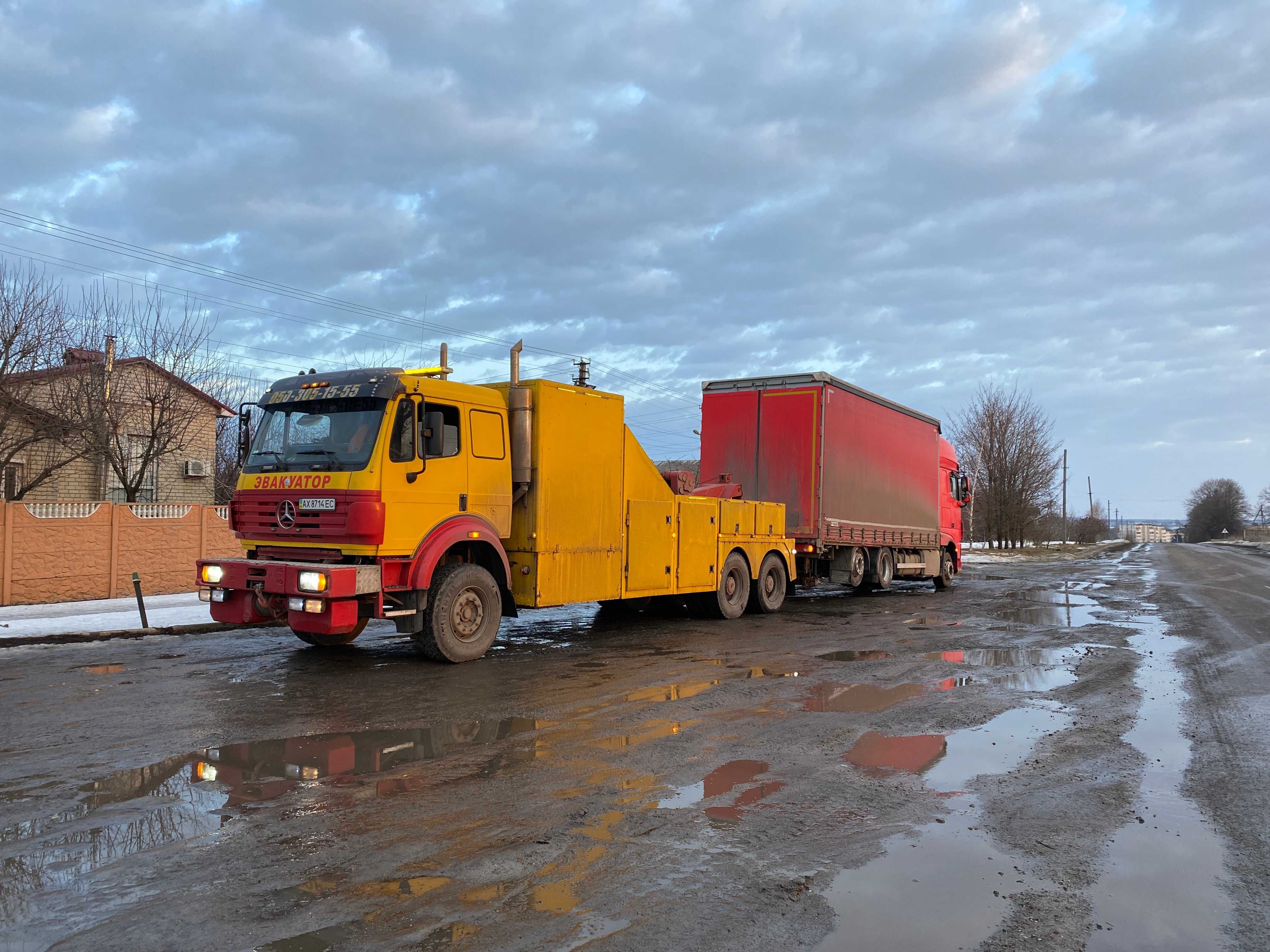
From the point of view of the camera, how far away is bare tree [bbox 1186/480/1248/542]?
5207 inches

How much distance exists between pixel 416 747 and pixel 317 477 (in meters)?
3.67

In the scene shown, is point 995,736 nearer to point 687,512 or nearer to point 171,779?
point 171,779

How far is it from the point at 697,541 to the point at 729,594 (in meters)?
1.56

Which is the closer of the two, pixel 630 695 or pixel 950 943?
pixel 950 943

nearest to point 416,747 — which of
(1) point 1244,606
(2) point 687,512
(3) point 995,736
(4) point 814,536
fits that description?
(3) point 995,736

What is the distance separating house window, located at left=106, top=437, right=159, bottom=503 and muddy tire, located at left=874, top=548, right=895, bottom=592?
61.1 ft

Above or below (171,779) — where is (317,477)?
above

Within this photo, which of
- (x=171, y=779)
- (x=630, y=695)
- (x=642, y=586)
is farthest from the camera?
(x=642, y=586)

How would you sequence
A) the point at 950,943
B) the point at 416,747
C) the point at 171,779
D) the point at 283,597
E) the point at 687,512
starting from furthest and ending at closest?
the point at 687,512 → the point at 283,597 → the point at 416,747 → the point at 171,779 → the point at 950,943

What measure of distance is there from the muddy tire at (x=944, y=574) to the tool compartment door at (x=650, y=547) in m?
11.6

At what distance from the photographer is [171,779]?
5148 mm

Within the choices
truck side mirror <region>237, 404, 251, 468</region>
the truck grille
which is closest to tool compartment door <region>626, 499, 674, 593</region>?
the truck grille

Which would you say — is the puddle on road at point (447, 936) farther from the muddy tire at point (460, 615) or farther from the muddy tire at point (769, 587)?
the muddy tire at point (769, 587)

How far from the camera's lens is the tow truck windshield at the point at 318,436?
8.66 meters
